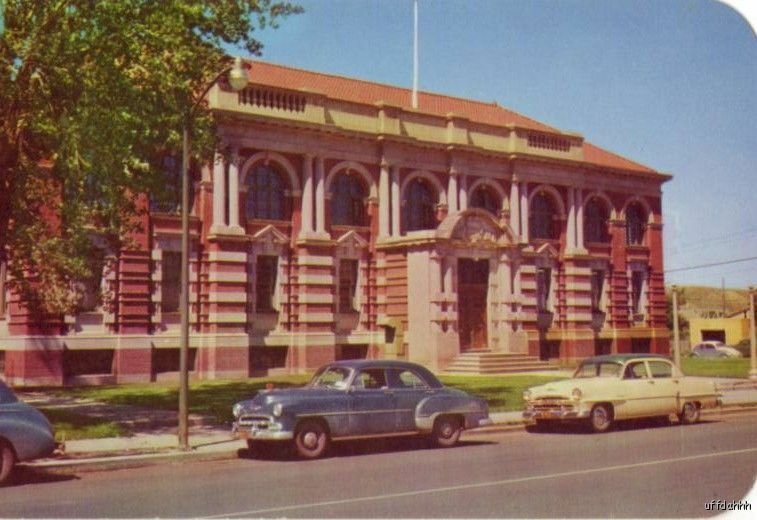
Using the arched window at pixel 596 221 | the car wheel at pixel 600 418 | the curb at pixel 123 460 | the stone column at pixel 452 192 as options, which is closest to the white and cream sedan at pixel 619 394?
the car wheel at pixel 600 418

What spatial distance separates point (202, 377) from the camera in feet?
101

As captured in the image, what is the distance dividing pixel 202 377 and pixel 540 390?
15.3m

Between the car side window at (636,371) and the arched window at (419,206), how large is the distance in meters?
19.0

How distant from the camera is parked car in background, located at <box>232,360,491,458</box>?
15.2 meters

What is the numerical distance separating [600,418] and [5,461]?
1170 cm

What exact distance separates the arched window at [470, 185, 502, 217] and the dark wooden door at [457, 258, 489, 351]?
3749mm

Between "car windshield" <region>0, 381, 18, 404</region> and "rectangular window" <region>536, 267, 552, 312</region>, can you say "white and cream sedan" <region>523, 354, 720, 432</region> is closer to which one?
"car windshield" <region>0, 381, 18, 404</region>

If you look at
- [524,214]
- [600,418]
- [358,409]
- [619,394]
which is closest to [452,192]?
[524,214]

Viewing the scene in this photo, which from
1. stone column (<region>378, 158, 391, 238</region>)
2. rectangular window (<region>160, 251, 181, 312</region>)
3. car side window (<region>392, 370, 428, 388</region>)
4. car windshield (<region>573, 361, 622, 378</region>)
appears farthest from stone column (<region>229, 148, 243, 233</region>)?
car side window (<region>392, 370, 428, 388</region>)

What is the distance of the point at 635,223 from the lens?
44.4 m

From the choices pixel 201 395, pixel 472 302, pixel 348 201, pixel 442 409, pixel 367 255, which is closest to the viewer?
pixel 442 409

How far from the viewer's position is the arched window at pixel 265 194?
33.0m

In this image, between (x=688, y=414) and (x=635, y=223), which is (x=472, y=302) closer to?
(x=635, y=223)

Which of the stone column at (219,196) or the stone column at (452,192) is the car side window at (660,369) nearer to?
the stone column at (219,196)
